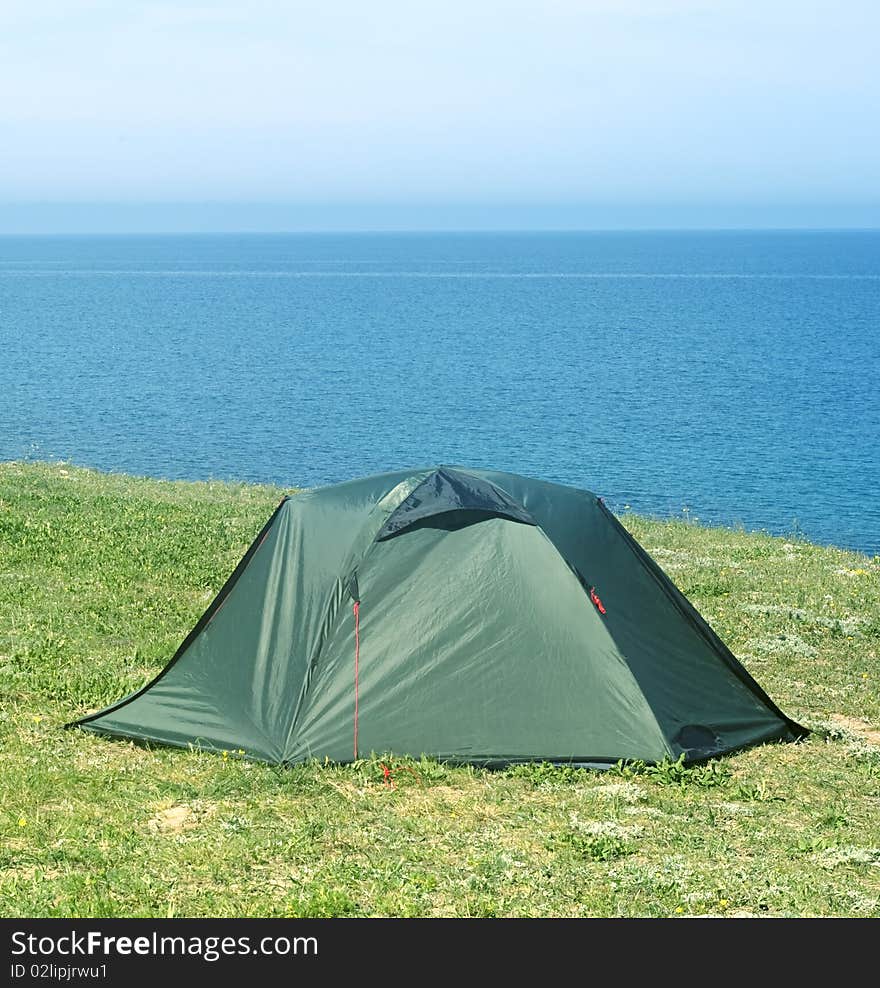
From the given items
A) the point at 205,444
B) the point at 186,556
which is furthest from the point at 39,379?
the point at 186,556

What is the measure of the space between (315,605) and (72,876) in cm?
364

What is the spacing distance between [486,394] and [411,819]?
60413mm

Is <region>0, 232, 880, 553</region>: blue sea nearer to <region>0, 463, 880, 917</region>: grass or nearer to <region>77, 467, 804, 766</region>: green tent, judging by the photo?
<region>0, 463, 880, 917</region>: grass

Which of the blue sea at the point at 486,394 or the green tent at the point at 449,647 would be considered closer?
the green tent at the point at 449,647

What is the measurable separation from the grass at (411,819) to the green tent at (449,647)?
33 centimetres

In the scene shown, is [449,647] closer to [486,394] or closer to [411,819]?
[411,819]

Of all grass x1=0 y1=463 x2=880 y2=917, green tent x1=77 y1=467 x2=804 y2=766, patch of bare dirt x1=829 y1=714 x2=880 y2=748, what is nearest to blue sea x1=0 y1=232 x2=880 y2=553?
patch of bare dirt x1=829 y1=714 x2=880 y2=748

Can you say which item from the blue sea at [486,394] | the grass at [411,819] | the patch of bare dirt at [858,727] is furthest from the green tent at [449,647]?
the blue sea at [486,394]

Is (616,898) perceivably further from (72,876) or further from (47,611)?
(47,611)

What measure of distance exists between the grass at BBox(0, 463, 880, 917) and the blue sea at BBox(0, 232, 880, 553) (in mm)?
17938

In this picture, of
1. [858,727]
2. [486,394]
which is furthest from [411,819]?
[486,394]

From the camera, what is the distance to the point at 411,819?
9148 mm

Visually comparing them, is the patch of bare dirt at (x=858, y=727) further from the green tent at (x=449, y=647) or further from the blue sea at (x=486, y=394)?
the blue sea at (x=486, y=394)

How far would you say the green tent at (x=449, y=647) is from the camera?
10461 mm
